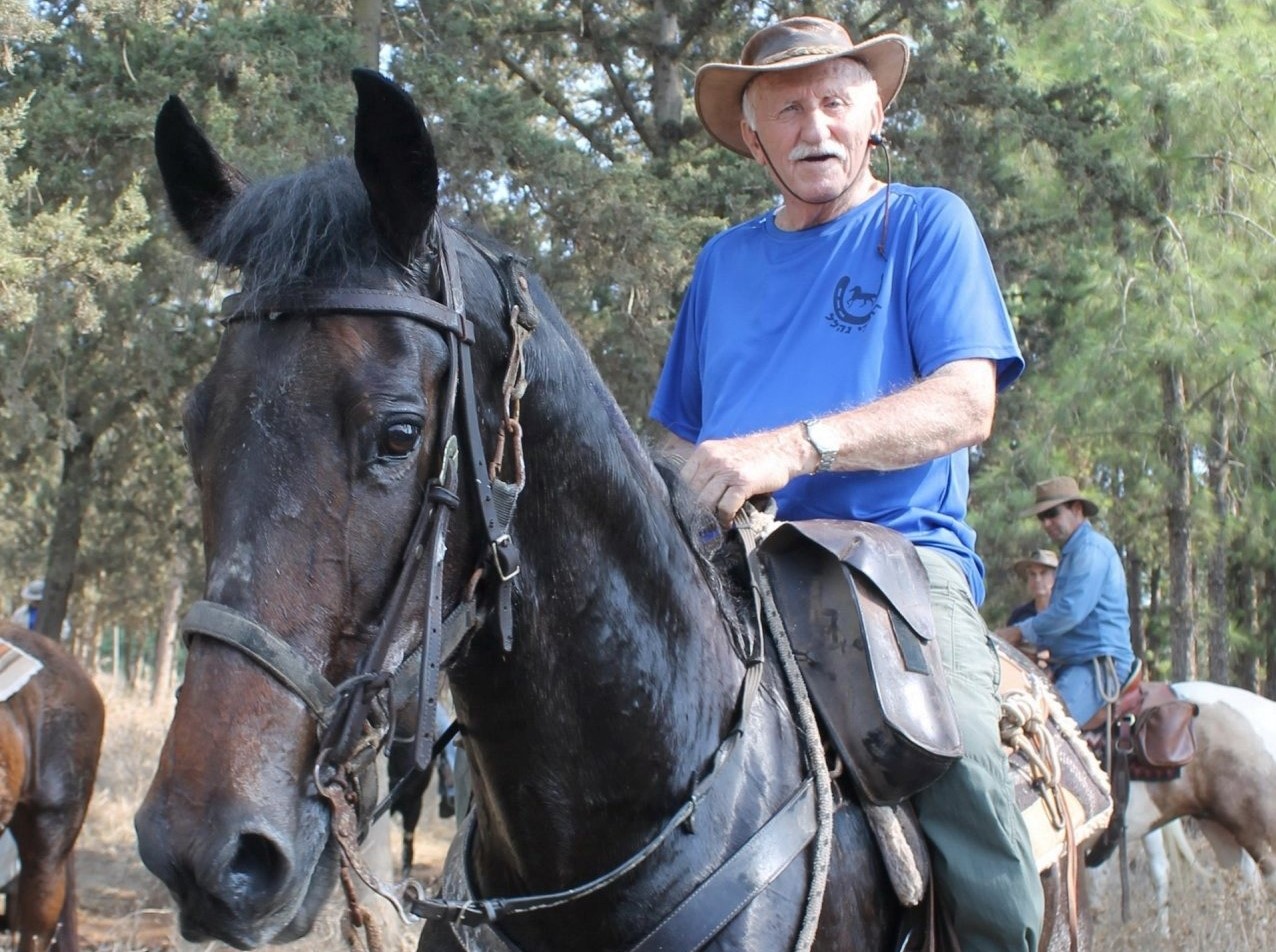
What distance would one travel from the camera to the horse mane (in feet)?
6.21

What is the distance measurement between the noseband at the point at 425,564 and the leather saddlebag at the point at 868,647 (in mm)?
779

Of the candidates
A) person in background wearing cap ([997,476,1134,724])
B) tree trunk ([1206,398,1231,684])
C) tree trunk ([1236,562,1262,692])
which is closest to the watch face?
person in background wearing cap ([997,476,1134,724])

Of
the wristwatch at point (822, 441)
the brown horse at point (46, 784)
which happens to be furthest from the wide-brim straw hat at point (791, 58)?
the brown horse at point (46, 784)

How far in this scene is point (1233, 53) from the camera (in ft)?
44.2

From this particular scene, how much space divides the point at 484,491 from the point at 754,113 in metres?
1.63

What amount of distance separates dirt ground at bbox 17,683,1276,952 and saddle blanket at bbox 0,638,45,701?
1.10 m

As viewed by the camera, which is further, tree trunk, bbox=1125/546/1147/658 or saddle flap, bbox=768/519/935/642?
tree trunk, bbox=1125/546/1147/658

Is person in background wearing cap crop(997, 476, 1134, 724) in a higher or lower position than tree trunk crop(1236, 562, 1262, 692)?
higher

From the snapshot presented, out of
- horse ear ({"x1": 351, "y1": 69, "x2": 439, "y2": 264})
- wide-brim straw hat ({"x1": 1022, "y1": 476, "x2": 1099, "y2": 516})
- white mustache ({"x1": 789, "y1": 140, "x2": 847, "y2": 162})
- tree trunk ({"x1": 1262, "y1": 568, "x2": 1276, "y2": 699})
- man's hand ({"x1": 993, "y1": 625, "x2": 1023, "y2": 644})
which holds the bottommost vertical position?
tree trunk ({"x1": 1262, "y1": 568, "x2": 1276, "y2": 699})

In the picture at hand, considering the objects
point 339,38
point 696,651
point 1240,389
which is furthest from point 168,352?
point 1240,389

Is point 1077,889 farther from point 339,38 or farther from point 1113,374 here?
point 1113,374

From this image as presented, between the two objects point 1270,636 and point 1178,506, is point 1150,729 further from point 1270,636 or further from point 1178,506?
point 1270,636

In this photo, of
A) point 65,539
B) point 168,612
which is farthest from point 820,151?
point 168,612

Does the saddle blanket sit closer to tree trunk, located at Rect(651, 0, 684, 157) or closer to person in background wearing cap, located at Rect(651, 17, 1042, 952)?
person in background wearing cap, located at Rect(651, 17, 1042, 952)
